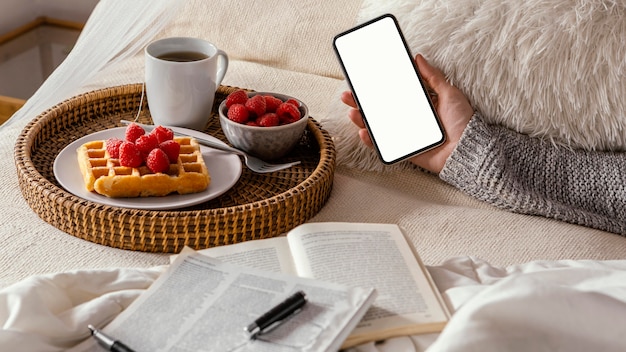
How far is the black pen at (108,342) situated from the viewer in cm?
82

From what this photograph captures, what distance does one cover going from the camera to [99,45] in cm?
151

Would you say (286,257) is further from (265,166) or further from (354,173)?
(354,173)

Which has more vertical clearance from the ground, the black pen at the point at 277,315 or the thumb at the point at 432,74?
the thumb at the point at 432,74

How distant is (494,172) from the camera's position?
4.19 ft

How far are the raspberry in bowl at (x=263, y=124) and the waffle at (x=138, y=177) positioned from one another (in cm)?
10

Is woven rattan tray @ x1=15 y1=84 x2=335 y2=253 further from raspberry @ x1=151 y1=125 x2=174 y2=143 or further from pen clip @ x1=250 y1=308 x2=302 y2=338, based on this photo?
pen clip @ x1=250 y1=308 x2=302 y2=338

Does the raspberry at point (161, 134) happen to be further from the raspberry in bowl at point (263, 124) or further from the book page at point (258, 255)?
the book page at point (258, 255)

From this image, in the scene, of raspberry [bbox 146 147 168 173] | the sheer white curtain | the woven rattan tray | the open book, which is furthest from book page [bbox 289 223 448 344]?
the sheer white curtain

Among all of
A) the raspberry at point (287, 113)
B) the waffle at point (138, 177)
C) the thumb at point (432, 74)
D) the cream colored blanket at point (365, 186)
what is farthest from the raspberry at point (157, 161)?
the thumb at point (432, 74)

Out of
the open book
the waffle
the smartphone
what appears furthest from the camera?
A: the smartphone

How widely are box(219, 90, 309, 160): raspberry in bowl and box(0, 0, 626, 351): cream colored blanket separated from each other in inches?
5.0

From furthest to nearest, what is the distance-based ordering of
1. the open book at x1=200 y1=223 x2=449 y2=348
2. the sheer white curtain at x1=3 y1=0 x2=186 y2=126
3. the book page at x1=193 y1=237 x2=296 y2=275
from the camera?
1. the sheer white curtain at x1=3 y1=0 x2=186 y2=126
2. the book page at x1=193 y1=237 x2=296 y2=275
3. the open book at x1=200 y1=223 x2=449 y2=348

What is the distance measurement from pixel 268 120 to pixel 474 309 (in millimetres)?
615

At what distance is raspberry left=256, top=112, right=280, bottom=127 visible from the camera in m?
1.28
